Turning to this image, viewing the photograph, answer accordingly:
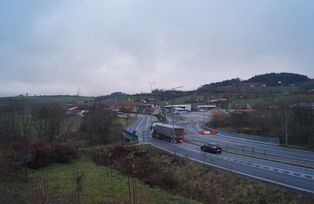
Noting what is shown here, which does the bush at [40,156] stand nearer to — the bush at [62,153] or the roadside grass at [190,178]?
the bush at [62,153]

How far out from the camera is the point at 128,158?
47.6 meters

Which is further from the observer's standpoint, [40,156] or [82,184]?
[40,156]

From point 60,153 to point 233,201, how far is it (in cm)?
2438

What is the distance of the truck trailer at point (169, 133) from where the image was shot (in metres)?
58.4

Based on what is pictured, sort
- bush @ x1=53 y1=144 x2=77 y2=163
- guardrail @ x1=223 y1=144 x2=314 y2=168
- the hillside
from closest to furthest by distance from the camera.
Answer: guardrail @ x1=223 y1=144 x2=314 y2=168, bush @ x1=53 y1=144 x2=77 y2=163, the hillside

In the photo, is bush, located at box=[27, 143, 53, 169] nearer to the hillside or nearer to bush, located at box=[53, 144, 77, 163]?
bush, located at box=[53, 144, 77, 163]

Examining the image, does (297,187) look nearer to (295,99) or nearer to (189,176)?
(189,176)

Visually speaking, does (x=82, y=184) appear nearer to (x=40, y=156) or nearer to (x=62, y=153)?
(x=40, y=156)

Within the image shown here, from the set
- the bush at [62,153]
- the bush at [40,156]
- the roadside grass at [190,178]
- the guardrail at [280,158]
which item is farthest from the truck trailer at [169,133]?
the bush at [40,156]

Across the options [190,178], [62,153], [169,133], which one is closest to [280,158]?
[190,178]

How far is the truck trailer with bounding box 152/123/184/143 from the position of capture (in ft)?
192

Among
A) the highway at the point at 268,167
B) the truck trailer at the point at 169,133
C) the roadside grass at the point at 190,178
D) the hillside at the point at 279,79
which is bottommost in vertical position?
the roadside grass at the point at 190,178

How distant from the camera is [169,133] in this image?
60000 mm

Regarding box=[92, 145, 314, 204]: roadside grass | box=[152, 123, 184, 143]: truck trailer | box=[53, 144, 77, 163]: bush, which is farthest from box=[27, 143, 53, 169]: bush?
box=[152, 123, 184, 143]: truck trailer
